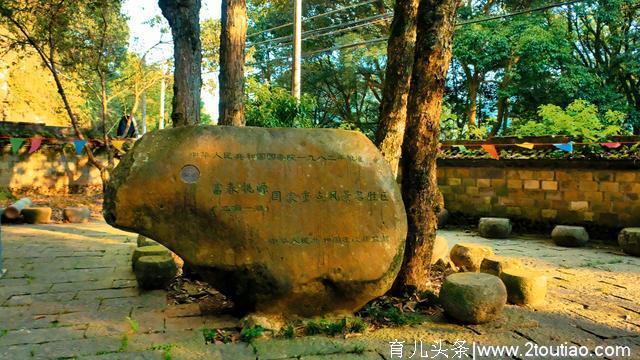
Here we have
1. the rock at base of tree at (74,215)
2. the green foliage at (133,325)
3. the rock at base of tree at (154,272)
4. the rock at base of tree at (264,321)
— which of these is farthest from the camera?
the rock at base of tree at (74,215)

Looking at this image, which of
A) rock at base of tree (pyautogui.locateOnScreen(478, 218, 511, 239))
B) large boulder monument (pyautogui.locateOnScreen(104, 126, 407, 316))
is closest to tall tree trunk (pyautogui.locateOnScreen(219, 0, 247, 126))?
large boulder monument (pyautogui.locateOnScreen(104, 126, 407, 316))

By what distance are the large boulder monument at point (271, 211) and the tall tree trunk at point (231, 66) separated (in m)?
2.04

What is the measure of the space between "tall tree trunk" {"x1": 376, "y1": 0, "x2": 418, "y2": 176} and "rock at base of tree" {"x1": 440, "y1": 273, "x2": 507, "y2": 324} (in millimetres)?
1988

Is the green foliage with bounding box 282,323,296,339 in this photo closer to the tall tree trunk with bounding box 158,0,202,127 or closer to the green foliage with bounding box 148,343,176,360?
the green foliage with bounding box 148,343,176,360

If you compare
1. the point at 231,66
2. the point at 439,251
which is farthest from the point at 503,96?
the point at 231,66

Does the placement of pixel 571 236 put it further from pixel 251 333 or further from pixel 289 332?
pixel 251 333

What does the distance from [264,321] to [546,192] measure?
7441 mm

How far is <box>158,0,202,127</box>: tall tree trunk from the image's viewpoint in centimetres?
595

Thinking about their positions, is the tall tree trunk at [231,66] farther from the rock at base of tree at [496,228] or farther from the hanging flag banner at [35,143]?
the hanging flag banner at [35,143]

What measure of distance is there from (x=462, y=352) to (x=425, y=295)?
41.9 inches

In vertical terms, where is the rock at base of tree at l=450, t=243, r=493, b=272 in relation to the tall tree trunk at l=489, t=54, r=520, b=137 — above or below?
below

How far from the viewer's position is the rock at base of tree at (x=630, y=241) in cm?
725

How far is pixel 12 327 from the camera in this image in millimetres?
3773

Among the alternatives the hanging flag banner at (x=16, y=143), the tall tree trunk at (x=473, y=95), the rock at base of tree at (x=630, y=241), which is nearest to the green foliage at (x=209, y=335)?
the rock at base of tree at (x=630, y=241)
